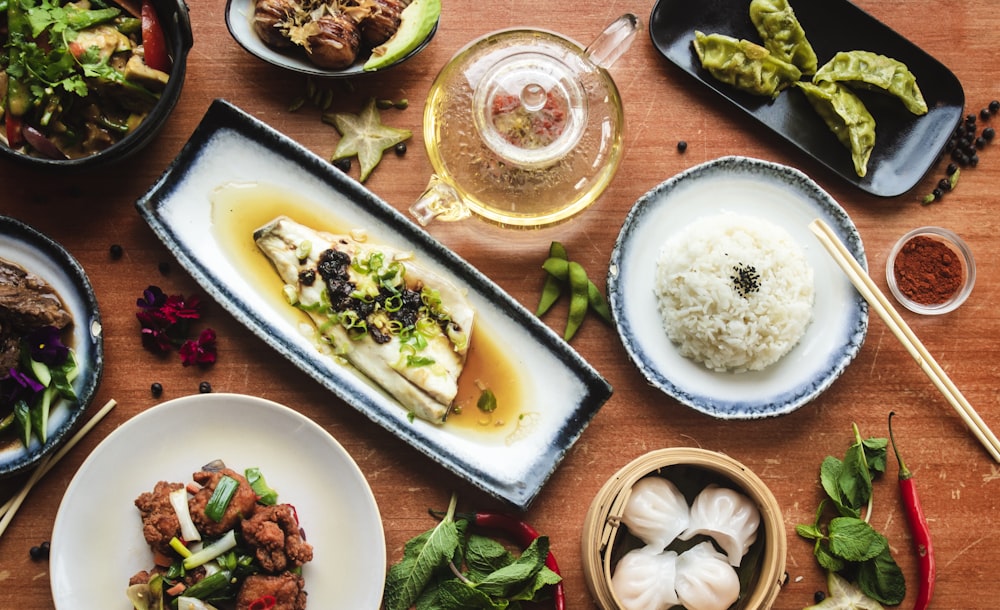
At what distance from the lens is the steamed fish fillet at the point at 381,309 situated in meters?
2.87

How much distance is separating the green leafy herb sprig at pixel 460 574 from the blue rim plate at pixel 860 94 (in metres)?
1.87

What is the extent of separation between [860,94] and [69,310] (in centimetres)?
315

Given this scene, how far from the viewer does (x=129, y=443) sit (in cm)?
275

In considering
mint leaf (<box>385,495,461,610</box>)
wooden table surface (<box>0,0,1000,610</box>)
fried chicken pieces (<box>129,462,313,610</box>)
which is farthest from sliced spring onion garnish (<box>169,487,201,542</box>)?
mint leaf (<box>385,495,461,610</box>)

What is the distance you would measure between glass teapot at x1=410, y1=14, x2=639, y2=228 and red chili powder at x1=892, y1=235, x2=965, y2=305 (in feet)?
4.09

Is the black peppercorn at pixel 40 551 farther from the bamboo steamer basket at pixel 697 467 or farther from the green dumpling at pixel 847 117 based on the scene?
the green dumpling at pixel 847 117

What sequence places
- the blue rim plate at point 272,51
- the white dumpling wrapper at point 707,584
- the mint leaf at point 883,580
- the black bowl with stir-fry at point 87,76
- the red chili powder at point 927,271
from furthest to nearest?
the red chili powder at point 927,271
the mint leaf at point 883,580
the blue rim plate at point 272,51
the white dumpling wrapper at point 707,584
the black bowl with stir-fry at point 87,76

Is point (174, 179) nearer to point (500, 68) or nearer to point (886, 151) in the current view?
point (500, 68)

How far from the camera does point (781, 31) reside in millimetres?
3002

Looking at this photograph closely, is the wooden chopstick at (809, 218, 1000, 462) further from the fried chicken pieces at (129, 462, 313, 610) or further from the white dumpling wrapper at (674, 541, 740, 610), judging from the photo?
the fried chicken pieces at (129, 462, 313, 610)

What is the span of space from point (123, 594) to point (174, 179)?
1541 millimetres

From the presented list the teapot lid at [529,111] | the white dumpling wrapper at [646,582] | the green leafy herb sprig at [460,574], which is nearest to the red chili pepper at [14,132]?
the teapot lid at [529,111]

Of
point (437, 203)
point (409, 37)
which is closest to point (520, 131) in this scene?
point (437, 203)

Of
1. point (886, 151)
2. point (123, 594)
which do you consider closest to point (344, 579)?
point (123, 594)
